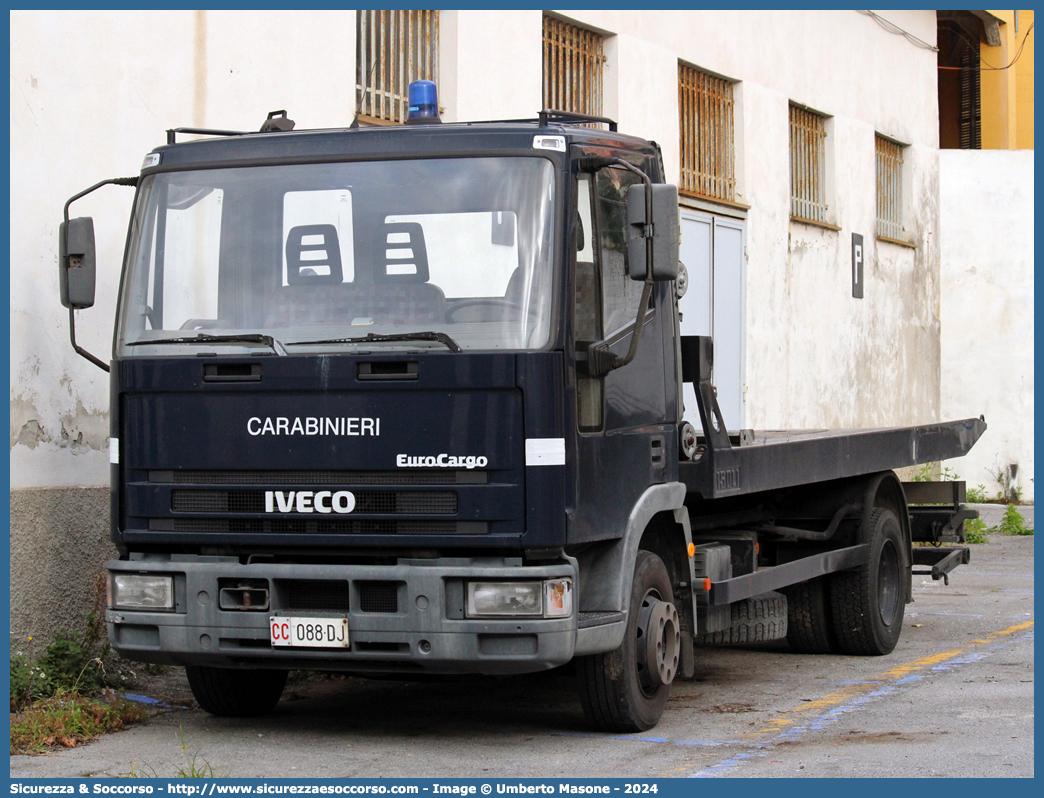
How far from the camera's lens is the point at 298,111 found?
33.5 feet

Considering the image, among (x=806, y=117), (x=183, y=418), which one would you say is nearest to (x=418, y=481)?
(x=183, y=418)

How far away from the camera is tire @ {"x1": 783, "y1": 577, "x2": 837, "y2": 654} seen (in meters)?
9.76

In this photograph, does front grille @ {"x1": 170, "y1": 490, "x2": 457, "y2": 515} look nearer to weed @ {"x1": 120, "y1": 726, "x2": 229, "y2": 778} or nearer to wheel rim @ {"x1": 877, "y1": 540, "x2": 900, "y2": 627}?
weed @ {"x1": 120, "y1": 726, "x2": 229, "y2": 778}

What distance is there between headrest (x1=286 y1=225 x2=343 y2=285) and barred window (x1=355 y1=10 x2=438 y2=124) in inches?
171

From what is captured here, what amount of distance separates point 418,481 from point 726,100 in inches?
408

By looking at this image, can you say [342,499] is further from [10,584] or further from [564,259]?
[10,584]

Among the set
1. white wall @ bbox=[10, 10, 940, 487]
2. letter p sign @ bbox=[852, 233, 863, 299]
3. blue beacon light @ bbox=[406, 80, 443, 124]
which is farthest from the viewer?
letter p sign @ bbox=[852, 233, 863, 299]

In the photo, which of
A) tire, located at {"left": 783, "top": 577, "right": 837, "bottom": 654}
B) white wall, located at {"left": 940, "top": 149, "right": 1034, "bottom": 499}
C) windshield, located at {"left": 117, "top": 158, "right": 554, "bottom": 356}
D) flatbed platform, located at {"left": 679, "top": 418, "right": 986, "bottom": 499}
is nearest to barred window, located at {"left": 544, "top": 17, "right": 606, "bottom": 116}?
flatbed platform, located at {"left": 679, "top": 418, "right": 986, "bottom": 499}

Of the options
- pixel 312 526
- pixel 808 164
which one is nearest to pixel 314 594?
pixel 312 526

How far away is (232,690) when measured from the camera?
7590mm

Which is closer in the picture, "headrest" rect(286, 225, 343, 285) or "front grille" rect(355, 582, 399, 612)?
"front grille" rect(355, 582, 399, 612)

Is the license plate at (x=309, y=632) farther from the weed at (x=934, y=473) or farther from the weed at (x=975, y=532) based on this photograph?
the weed at (x=934, y=473)

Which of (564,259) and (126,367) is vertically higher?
(564,259)
